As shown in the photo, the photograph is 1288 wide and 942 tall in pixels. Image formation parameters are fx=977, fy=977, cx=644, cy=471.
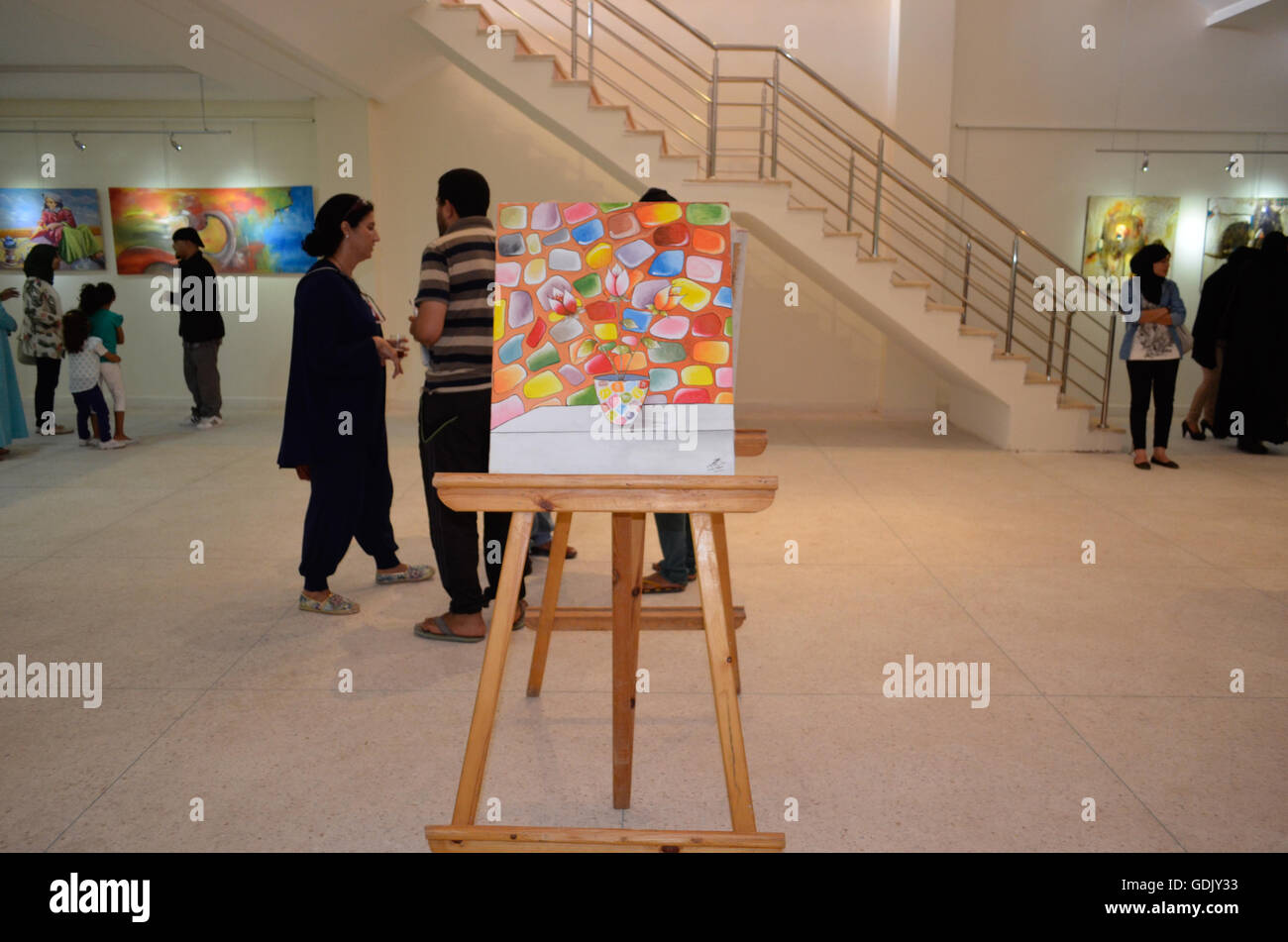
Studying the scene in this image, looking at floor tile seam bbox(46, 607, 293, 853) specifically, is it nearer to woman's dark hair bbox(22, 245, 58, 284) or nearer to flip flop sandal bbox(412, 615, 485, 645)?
flip flop sandal bbox(412, 615, 485, 645)

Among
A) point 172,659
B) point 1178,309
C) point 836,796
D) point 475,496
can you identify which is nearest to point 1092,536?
point 1178,309

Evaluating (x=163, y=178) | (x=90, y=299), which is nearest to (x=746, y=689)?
(x=90, y=299)

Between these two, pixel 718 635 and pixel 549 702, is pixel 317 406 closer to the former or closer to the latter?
pixel 549 702

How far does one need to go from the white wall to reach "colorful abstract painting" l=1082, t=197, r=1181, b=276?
7.54 metres

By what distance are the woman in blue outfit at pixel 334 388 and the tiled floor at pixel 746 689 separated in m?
0.41

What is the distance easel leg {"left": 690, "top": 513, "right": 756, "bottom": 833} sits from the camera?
7.18 ft

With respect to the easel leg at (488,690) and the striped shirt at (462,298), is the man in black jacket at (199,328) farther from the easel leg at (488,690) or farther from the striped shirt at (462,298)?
the easel leg at (488,690)

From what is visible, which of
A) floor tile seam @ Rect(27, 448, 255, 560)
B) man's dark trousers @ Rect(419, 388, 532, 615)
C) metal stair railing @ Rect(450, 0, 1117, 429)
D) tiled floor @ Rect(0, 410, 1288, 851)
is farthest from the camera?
metal stair railing @ Rect(450, 0, 1117, 429)

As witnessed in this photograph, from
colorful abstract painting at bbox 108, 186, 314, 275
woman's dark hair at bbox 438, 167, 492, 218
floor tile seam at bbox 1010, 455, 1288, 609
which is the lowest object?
floor tile seam at bbox 1010, 455, 1288, 609

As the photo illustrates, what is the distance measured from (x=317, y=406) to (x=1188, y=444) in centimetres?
739

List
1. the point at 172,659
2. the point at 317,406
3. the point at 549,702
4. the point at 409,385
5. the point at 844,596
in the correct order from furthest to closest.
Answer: the point at 409,385 < the point at 844,596 < the point at 317,406 < the point at 172,659 < the point at 549,702

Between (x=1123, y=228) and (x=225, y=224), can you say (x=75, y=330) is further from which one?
(x=1123, y=228)

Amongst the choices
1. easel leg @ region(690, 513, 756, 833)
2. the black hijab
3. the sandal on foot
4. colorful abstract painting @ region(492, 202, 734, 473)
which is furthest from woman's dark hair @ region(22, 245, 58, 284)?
the black hijab

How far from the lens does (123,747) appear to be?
3047 mm
